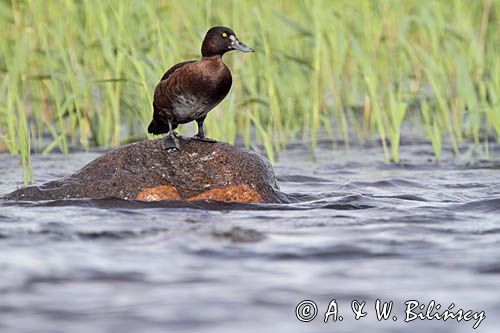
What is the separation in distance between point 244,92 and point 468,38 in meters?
1.96

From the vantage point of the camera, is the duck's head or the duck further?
the duck's head

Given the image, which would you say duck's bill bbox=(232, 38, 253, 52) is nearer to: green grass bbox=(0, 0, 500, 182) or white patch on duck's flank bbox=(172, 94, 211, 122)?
white patch on duck's flank bbox=(172, 94, 211, 122)

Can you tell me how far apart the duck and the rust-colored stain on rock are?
26cm

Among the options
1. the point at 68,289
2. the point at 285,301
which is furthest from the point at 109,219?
the point at 285,301

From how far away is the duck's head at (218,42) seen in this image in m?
5.50

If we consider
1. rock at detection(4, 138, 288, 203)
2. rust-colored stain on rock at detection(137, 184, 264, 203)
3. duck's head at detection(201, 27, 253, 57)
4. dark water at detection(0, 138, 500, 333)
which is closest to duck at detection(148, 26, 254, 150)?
duck's head at detection(201, 27, 253, 57)

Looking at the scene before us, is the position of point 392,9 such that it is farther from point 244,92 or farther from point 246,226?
point 246,226

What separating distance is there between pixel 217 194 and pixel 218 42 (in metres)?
0.89

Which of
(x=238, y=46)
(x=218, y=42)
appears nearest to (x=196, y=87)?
(x=218, y=42)

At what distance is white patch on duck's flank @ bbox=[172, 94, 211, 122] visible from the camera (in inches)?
210

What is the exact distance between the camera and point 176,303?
3389 millimetres

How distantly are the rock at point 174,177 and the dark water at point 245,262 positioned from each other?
0.46 feet

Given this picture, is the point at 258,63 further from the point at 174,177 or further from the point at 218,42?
the point at 174,177

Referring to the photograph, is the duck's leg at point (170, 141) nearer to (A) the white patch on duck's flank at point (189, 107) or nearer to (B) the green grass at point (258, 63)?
(A) the white patch on duck's flank at point (189, 107)
